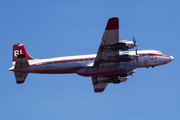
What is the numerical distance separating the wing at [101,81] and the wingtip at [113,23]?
11196 millimetres

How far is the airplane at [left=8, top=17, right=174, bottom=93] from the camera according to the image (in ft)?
139

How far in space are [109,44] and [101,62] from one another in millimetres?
3606

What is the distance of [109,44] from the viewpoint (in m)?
41.4

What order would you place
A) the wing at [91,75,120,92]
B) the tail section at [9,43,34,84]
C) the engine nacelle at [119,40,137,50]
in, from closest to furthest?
the engine nacelle at [119,40,137,50]
the tail section at [9,43,34,84]
the wing at [91,75,120,92]

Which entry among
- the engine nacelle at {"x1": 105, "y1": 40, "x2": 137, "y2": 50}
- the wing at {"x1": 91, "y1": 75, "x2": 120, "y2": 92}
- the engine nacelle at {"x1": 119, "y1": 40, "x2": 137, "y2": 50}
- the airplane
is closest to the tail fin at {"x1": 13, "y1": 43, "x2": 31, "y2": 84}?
the airplane

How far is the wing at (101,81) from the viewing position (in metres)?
49.1

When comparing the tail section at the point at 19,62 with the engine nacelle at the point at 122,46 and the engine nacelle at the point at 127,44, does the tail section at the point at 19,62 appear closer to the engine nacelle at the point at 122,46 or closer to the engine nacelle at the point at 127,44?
the engine nacelle at the point at 122,46

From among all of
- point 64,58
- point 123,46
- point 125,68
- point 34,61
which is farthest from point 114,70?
point 34,61

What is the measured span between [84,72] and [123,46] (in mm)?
7240

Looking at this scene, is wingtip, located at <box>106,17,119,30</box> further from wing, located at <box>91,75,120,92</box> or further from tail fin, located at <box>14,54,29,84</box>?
tail fin, located at <box>14,54,29,84</box>

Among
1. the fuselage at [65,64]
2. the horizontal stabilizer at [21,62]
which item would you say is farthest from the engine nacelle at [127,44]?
the horizontal stabilizer at [21,62]

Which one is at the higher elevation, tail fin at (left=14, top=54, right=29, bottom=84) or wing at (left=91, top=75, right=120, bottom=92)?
tail fin at (left=14, top=54, right=29, bottom=84)

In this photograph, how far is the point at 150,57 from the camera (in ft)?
153

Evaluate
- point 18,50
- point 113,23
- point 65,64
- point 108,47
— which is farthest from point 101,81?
point 18,50
